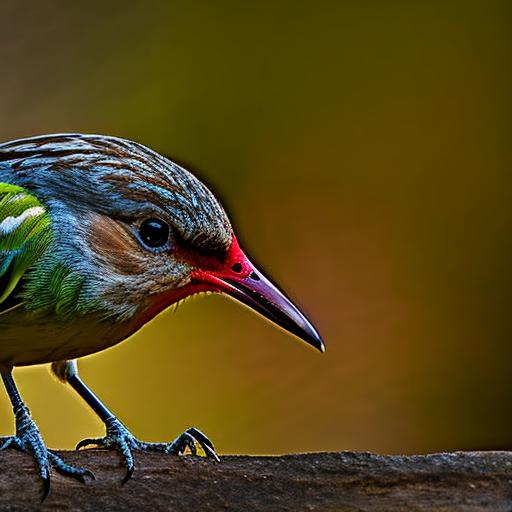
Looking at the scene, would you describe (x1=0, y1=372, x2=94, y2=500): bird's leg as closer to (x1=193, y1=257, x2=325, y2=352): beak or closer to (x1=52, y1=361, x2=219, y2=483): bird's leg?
(x1=52, y1=361, x2=219, y2=483): bird's leg

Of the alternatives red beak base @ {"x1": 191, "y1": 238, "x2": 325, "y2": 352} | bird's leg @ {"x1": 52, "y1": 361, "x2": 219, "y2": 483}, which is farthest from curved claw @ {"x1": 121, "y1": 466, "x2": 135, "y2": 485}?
red beak base @ {"x1": 191, "y1": 238, "x2": 325, "y2": 352}

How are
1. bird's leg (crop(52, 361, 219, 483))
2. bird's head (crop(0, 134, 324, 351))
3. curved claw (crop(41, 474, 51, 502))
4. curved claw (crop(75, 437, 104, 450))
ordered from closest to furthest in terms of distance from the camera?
curved claw (crop(41, 474, 51, 502))
bird's head (crop(0, 134, 324, 351))
bird's leg (crop(52, 361, 219, 483))
curved claw (crop(75, 437, 104, 450))

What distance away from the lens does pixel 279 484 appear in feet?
8.53

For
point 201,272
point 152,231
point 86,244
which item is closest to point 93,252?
point 86,244

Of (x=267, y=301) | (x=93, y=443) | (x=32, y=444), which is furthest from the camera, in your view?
(x=93, y=443)

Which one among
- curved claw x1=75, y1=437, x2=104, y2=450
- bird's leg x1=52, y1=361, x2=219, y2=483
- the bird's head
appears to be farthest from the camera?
curved claw x1=75, y1=437, x2=104, y2=450

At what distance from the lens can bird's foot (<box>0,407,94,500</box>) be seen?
2525 mm

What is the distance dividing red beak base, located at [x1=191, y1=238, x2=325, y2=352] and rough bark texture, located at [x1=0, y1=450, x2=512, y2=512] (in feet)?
0.96

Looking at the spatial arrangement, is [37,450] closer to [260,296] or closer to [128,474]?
[128,474]

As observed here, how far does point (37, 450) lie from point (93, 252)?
0.45 metres

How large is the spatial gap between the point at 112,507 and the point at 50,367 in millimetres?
687

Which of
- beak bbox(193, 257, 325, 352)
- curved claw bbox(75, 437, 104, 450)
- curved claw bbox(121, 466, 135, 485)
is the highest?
beak bbox(193, 257, 325, 352)

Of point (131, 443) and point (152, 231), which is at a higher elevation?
point (152, 231)

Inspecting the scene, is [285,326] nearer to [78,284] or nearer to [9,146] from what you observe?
[78,284]
